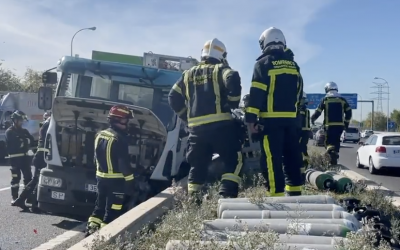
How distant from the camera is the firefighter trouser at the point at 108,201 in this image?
6.42m

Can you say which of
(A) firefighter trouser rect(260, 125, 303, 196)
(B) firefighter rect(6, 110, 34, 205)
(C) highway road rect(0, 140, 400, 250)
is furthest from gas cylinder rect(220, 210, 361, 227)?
(B) firefighter rect(6, 110, 34, 205)

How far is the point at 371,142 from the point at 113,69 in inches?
522

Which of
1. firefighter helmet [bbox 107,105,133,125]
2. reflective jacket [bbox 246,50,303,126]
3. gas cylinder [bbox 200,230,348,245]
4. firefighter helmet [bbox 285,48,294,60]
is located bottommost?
gas cylinder [bbox 200,230,348,245]

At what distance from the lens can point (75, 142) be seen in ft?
27.0

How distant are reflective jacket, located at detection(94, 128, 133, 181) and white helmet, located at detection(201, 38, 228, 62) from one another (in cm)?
143

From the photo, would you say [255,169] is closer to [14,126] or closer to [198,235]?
[14,126]

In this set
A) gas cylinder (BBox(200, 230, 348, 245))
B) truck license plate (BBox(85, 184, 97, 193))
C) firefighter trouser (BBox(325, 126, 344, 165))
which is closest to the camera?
gas cylinder (BBox(200, 230, 348, 245))

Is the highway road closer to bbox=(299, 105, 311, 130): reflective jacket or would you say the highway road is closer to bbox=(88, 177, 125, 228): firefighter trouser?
bbox=(88, 177, 125, 228): firefighter trouser

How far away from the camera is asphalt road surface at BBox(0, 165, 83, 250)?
7031 millimetres

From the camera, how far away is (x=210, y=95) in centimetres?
605

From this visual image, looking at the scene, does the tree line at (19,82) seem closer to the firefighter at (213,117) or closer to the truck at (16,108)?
the truck at (16,108)

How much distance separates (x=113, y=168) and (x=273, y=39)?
7.95 feet

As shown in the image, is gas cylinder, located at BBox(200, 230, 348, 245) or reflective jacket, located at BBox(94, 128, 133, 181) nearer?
gas cylinder, located at BBox(200, 230, 348, 245)

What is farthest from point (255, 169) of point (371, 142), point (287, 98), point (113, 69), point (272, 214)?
point (371, 142)
